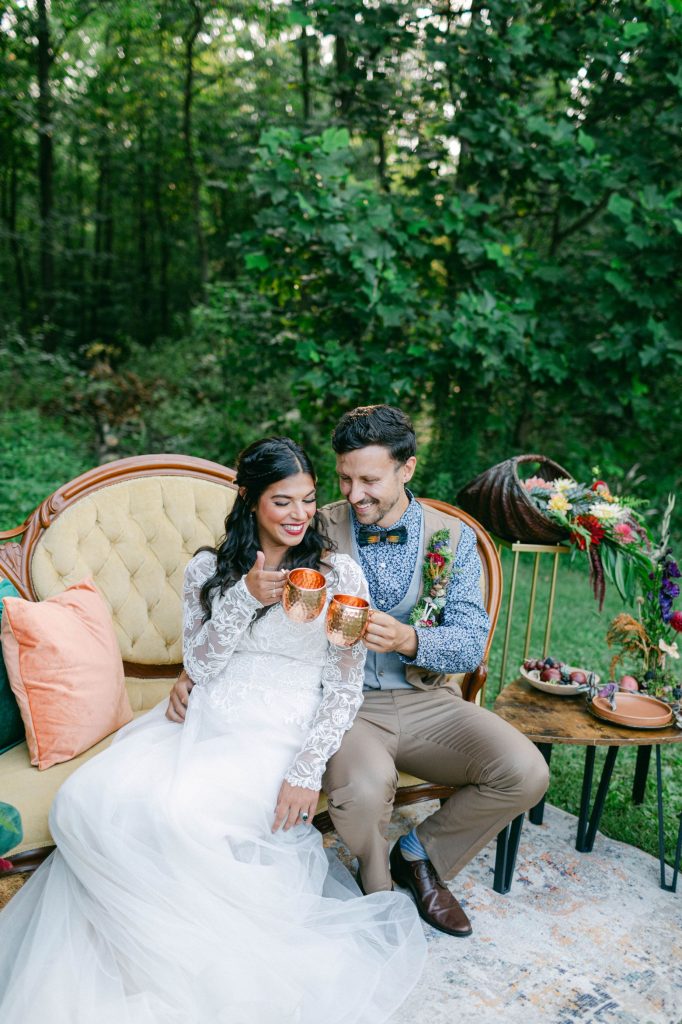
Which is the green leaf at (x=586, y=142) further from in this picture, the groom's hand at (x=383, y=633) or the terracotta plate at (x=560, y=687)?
the groom's hand at (x=383, y=633)

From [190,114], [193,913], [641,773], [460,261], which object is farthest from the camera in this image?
[190,114]

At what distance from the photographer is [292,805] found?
2176mm

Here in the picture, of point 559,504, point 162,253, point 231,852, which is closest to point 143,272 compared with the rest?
point 162,253

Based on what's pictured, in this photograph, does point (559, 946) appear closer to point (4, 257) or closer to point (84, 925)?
point (84, 925)

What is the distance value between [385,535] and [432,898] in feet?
3.93

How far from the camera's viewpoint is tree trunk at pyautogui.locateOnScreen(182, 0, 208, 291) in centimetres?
1024

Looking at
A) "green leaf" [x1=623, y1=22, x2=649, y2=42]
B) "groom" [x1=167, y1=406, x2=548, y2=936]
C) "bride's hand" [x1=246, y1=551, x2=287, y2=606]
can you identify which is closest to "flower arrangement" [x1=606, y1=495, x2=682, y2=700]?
"groom" [x1=167, y1=406, x2=548, y2=936]

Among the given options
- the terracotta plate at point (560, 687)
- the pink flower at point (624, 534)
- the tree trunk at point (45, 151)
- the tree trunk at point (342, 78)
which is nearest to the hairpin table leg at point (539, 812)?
the terracotta plate at point (560, 687)

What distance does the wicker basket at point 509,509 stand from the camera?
10.2 ft

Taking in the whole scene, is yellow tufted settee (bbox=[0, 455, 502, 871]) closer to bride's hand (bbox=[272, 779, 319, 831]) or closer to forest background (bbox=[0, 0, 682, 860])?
bride's hand (bbox=[272, 779, 319, 831])

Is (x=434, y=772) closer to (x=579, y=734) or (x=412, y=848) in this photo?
(x=412, y=848)

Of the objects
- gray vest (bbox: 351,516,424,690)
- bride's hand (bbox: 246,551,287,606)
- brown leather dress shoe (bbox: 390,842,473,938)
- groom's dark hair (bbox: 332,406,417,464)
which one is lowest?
brown leather dress shoe (bbox: 390,842,473,938)

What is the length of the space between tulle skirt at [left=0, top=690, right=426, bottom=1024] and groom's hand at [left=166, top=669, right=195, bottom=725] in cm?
13

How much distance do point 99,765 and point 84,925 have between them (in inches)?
15.7
